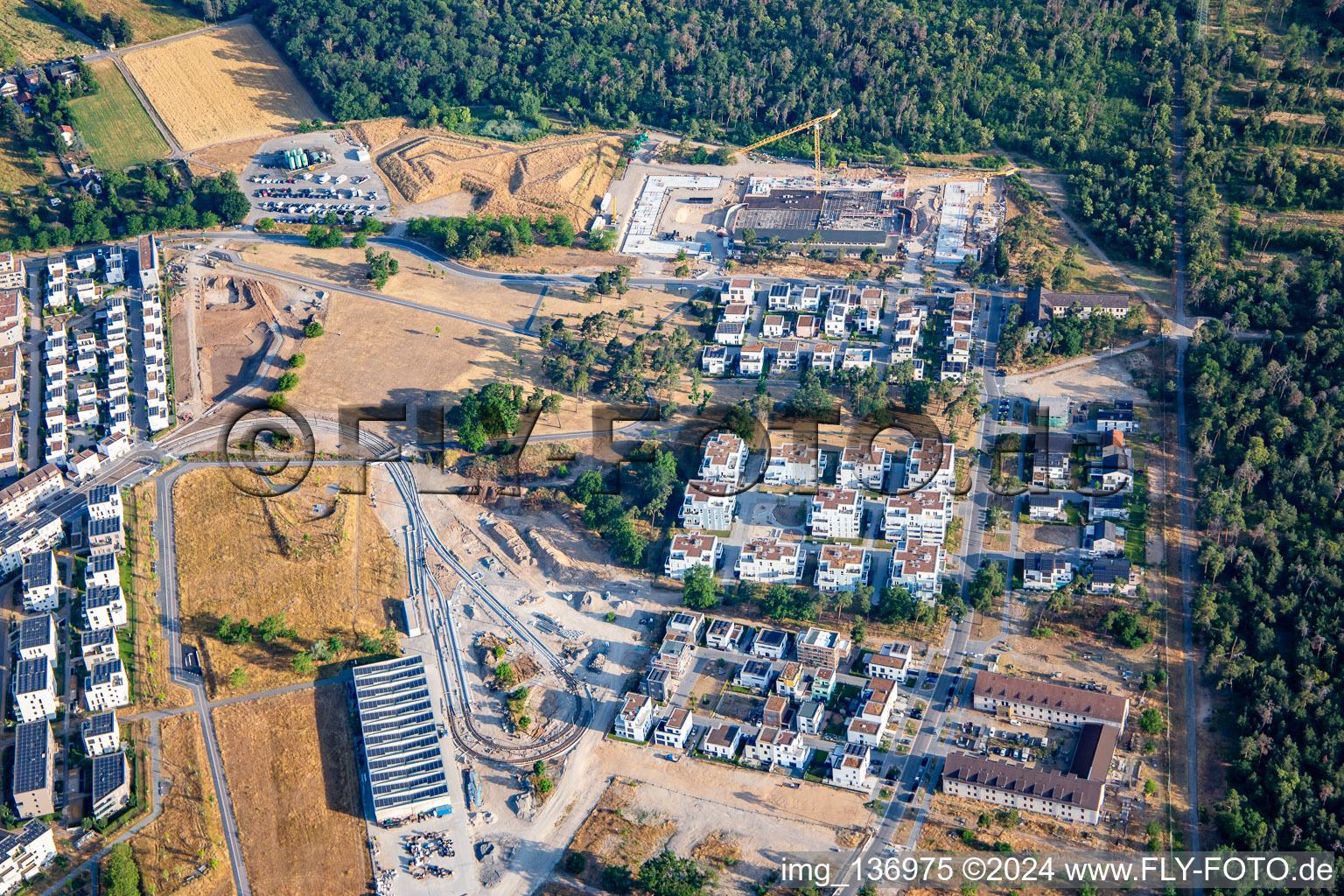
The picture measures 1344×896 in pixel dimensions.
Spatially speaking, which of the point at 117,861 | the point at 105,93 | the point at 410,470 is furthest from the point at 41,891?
the point at 105,93

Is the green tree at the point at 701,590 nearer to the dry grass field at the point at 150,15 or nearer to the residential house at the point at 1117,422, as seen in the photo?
the residential house at the point at 1117,422

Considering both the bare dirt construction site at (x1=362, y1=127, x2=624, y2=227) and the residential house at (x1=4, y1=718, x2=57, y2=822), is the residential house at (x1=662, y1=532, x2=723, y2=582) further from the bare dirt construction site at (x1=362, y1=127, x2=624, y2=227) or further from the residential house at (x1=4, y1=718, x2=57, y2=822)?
the bare dirt construction site at (x1=362, y1=127, x2=624, y2=227)

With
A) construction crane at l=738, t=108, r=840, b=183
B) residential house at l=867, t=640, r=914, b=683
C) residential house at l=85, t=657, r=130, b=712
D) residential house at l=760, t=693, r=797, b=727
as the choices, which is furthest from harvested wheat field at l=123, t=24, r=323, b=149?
residential house at l=867, t=640, r=914, b=683

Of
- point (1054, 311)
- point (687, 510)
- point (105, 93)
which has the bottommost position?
point (687, 510)

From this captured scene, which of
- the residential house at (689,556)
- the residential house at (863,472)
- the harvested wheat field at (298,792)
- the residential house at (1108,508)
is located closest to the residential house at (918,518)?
the residential house at (863,472)

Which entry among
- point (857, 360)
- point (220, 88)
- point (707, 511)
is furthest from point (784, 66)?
point (707, 511)

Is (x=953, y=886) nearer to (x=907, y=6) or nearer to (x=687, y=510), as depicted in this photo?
(x=687, y=510)
